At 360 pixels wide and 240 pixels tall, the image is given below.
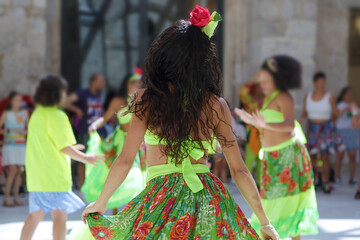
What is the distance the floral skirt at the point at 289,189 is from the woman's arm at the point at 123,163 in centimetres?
238

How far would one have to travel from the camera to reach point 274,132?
4.79 metres

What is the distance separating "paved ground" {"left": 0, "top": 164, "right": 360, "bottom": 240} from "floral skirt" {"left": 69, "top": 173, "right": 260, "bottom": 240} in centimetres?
300

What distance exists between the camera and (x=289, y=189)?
15.4 ft

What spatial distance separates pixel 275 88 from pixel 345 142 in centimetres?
514

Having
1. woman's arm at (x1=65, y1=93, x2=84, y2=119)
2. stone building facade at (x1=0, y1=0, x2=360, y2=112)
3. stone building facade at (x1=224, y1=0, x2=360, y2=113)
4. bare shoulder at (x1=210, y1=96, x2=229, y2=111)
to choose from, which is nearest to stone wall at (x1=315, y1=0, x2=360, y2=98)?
stone building facade at (x1=0, y1=0, x2=360, y2=112)

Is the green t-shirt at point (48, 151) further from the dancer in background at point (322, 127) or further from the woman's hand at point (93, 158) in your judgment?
the dancer in background at point (322, 127)

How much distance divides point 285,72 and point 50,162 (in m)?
2.09

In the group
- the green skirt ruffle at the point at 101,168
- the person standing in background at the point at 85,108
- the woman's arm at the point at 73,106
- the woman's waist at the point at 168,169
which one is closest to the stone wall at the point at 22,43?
the woman's arm at the point at 73,106

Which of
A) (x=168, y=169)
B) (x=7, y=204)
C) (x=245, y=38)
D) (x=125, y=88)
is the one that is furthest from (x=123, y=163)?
(x=245, y=38)

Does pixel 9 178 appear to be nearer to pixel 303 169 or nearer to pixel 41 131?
pixel 41 131

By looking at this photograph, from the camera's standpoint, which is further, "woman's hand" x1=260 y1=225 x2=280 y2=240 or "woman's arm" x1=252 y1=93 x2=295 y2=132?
"woman's arm" x1=252 y1=93 x2=295 y2=132

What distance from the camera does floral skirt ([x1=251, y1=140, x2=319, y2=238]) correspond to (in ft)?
15.1

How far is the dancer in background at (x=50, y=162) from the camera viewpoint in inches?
169

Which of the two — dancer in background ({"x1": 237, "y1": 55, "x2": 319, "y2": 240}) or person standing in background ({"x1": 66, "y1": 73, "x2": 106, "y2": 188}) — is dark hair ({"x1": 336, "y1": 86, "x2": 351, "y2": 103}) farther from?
dancer in background ({"x1": 237, "y1": 55, "x2": 319, "y2": 240})
